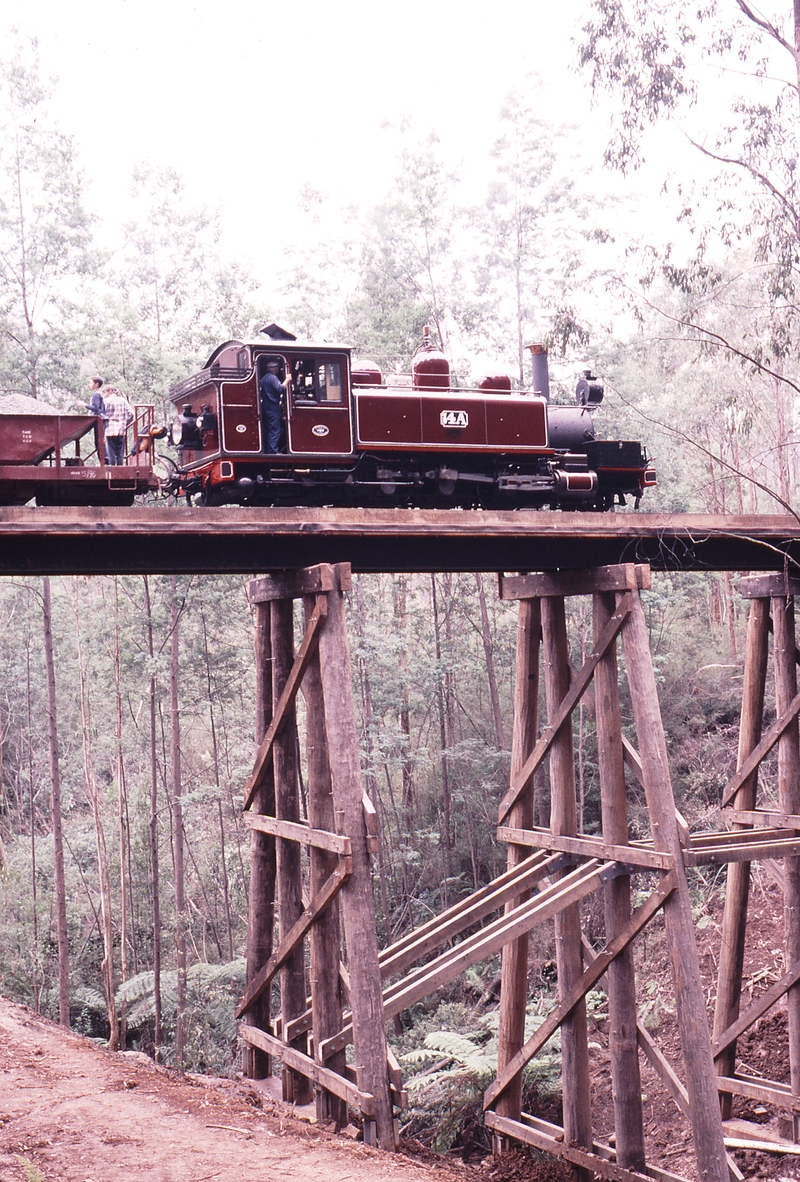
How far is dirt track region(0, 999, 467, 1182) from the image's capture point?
6.31 metres

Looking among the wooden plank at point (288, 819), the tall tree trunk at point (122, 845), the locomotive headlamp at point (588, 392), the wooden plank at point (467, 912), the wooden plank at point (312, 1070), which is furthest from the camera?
the tall tree trunk at point (122, 845)

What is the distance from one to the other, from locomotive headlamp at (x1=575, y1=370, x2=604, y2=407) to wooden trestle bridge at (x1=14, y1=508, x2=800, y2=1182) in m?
2.70

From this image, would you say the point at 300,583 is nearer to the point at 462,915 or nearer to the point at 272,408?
the point at 272,408

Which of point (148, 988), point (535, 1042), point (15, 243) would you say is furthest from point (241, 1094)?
point (15, 243)

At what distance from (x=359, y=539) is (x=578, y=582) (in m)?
2.01

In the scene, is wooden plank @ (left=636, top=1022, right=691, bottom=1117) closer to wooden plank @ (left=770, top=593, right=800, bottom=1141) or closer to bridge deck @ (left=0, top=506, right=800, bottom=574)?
wooden plank @ (left=770, top=593, right=800, bottom=1141)

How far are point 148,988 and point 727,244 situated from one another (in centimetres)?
1573

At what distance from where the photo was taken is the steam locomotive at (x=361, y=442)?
952 centimetres

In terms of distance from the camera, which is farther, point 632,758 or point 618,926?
point 632,758

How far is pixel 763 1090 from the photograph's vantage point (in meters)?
9.62


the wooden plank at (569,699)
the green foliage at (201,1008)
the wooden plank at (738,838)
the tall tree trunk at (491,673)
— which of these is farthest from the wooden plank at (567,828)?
the tall tree trunk at (491,673)

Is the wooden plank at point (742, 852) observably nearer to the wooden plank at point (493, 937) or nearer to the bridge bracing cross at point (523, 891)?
the bridge bracing cross at point (523, 891)

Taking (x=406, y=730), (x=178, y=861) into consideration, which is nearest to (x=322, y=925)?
(x=178, y=861)

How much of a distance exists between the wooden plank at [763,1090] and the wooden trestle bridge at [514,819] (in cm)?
3
